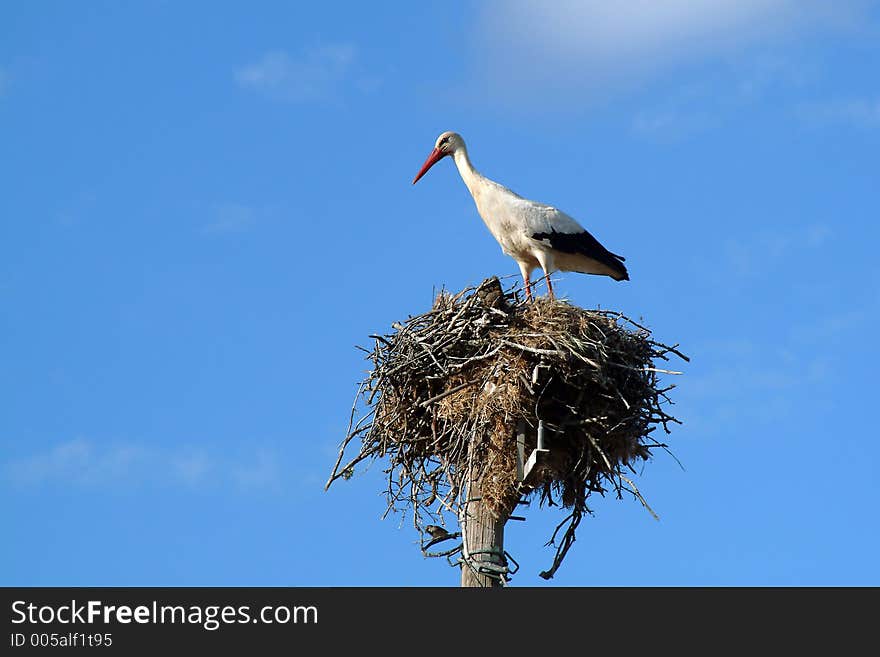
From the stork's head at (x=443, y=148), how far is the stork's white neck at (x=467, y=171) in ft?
0.18

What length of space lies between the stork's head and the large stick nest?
3.44 m

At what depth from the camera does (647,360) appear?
8.59m

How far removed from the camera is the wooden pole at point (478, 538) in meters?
7.40

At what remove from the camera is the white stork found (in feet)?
35.0

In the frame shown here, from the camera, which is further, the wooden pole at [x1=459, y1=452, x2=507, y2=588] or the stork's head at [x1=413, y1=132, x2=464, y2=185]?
the stork's head at [x1=413, y1=132, x2=464, y2=185]

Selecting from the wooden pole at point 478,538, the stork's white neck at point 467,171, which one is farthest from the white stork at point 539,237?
the wooden pole at point 478,538

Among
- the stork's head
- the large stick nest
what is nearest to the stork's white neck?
the stork's head

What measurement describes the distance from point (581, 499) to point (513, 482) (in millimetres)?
622

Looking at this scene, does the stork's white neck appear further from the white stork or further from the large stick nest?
the large stick nest

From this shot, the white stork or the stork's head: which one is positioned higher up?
the stork's head

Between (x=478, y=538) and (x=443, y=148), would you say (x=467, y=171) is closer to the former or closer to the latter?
(x=443, y=148)
